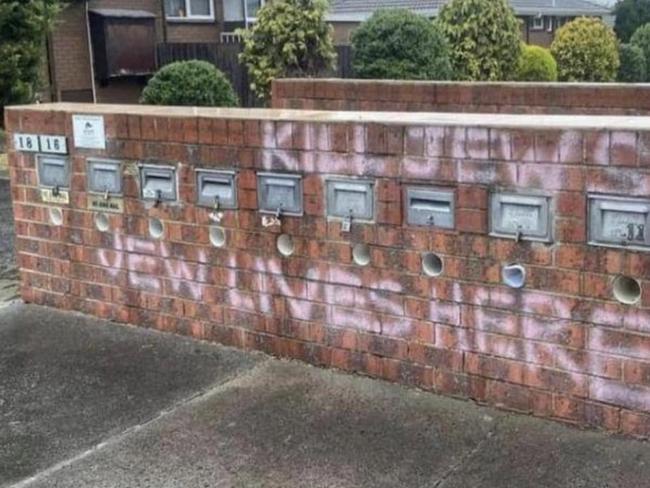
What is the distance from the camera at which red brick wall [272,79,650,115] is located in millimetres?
6023

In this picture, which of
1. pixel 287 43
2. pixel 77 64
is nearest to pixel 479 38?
pixel 287 43

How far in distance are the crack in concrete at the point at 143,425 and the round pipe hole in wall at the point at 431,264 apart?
1.04m

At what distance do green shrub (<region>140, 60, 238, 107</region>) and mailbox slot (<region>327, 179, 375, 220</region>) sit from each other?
8.53 meters

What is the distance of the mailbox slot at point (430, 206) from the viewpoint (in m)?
4.11

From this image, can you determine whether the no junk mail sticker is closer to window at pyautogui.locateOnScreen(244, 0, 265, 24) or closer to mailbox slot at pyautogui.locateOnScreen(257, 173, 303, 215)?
mailbox slot at pyautogui.locateOnScreen(257, 173, 303, 215)

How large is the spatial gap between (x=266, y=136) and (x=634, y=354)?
199 centimetres

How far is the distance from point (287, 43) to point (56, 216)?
988 cm

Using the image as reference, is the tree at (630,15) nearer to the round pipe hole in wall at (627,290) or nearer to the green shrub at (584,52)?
the green shrub at (584,52)

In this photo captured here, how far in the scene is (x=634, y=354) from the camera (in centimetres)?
372

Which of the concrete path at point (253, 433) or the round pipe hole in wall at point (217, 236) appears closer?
the concrete path at point (253, 433)

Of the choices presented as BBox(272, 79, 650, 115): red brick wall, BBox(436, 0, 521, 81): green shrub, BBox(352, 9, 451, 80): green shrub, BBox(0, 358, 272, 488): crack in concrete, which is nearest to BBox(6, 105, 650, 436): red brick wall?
BBox(0, 358, 272, 488): crack in concrete

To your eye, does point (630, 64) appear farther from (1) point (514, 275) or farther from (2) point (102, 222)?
(1) point (514, 275)

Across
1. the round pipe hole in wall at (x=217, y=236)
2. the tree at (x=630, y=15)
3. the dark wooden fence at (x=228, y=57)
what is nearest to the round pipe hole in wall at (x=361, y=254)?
the round pipe hole in wall at (x=217, y=236)

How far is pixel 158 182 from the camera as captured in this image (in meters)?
5.11
